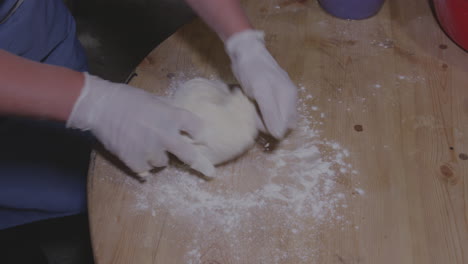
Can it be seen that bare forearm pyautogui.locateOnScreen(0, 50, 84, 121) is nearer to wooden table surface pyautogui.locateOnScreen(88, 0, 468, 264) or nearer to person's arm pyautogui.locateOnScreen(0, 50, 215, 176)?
person's arm pyautogui.locateOnScreen(0, 50, 215, 176)

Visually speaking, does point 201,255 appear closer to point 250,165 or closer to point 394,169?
point 250,165

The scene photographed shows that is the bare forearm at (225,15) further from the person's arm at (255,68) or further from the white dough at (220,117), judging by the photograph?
the white dough at (220,117)

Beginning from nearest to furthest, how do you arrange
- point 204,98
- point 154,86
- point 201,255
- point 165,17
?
point 201,255, point 204,98, point 154,86, point 165,17

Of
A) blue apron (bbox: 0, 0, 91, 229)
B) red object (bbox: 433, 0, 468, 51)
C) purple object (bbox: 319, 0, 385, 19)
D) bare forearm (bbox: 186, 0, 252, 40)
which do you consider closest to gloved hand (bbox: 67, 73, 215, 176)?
bare forearm (bbox: 186, 0, 252, 40)

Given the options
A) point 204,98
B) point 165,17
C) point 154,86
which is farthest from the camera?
point 165,17

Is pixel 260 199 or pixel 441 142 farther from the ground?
pixel 260 199

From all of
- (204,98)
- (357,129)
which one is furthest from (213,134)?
(357,129)

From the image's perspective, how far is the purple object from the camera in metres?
1.28

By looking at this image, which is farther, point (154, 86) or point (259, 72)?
point (154, 86)

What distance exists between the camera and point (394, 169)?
1.00m

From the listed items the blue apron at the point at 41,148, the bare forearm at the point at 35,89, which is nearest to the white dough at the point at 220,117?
the bare forearm at the point at 35,89

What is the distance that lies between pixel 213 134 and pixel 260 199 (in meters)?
0.19

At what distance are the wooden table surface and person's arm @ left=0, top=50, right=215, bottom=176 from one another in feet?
0.35

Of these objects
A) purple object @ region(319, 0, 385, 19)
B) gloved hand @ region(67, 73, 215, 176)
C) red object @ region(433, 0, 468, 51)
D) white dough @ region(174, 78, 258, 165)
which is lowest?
red object @ region(433, 0, 468, 51)
